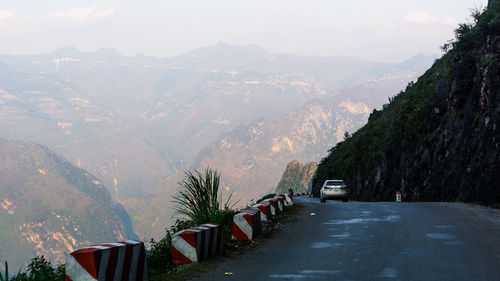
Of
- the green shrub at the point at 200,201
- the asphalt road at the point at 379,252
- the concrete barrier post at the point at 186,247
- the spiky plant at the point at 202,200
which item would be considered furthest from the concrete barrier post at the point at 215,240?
the spiky plant at the point at 202,200

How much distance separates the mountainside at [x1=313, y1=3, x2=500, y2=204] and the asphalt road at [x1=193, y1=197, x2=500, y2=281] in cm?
941

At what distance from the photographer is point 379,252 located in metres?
11.6

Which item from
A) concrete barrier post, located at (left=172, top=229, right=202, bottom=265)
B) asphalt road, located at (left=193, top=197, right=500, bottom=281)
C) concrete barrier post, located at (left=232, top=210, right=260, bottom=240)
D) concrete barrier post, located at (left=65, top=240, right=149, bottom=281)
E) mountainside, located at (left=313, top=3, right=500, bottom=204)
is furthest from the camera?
mountainside, located at (left=313, top=3, right=500, bottom=204)

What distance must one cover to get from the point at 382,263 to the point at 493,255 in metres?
2.04

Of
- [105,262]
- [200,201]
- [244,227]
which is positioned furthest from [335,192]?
[105,262]

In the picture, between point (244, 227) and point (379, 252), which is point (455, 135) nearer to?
point (244, 227)

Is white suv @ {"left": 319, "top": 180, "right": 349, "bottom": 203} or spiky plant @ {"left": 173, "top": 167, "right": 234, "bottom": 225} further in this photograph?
white suv @ {"left": 319, "top": 180, "right": 349, "bottom": 203}

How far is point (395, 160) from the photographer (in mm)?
48000

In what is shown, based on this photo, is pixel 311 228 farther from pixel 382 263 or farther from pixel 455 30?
pixel 455 30

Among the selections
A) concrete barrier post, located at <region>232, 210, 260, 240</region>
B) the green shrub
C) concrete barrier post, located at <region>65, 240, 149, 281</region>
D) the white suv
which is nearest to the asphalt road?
concrete barrier post, located at <region>232, 210, 260, 240</region>

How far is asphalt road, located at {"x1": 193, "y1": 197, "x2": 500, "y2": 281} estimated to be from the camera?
31.3 feet

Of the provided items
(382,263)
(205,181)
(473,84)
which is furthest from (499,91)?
(382,263)

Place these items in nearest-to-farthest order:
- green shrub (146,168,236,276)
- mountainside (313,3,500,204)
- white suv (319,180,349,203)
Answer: green shrub (146,168,236,276)
mountainside (313,3,500,204)
white suv (319,180,349,203)

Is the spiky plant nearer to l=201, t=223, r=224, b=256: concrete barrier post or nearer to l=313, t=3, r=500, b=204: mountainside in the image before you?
l=201, t=223, r=224, b=256: concrete barrier post
